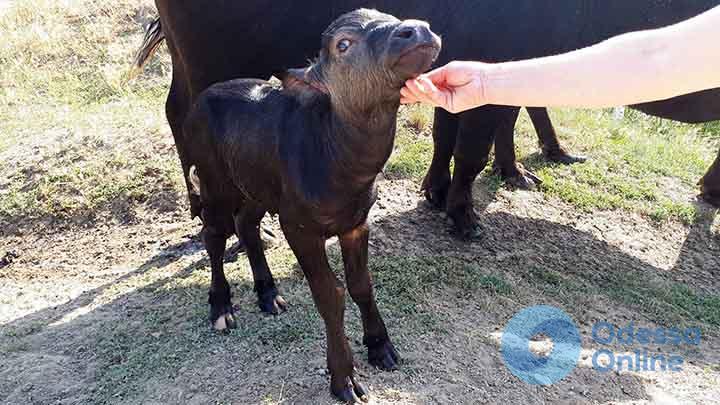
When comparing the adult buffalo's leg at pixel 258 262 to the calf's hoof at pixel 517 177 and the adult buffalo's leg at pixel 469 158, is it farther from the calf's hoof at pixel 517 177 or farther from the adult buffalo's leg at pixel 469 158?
the calf's hoof at pixel 517 177

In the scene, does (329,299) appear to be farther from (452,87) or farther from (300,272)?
(300,272)

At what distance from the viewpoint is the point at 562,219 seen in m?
5.83

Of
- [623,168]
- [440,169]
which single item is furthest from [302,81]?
[623,168]

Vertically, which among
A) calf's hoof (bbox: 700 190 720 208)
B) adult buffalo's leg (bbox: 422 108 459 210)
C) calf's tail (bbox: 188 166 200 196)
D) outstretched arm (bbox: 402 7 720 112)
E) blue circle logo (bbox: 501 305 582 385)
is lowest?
calf's hoof (bbox: 700 190 720 208)

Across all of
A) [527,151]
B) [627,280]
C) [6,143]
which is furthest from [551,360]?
[6,143]

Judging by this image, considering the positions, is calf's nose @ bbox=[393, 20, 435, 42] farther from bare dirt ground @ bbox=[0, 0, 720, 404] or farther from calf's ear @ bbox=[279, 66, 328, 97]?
bare dirt ground @ bbox=[0, 0, 720, 404]

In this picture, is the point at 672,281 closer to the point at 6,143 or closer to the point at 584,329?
the point at 584,329

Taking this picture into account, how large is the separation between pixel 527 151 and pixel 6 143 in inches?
194

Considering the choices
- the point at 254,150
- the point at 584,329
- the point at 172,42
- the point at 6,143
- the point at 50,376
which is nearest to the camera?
the point at 254,150

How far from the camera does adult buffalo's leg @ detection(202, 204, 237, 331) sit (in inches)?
165

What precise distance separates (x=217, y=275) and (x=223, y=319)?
273 millimetres

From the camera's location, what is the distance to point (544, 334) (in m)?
4.37

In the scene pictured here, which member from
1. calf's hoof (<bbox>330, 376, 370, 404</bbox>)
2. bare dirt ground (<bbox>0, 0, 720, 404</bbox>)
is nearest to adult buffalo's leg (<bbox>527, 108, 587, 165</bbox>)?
bare dirt ground (<bbox>0, 0, 720, 404</bbox>)

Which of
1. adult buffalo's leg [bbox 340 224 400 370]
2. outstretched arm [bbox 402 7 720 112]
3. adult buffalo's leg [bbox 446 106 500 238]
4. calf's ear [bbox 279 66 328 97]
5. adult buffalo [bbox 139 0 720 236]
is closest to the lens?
outstretched arm [bbox 402 7 720 112]
